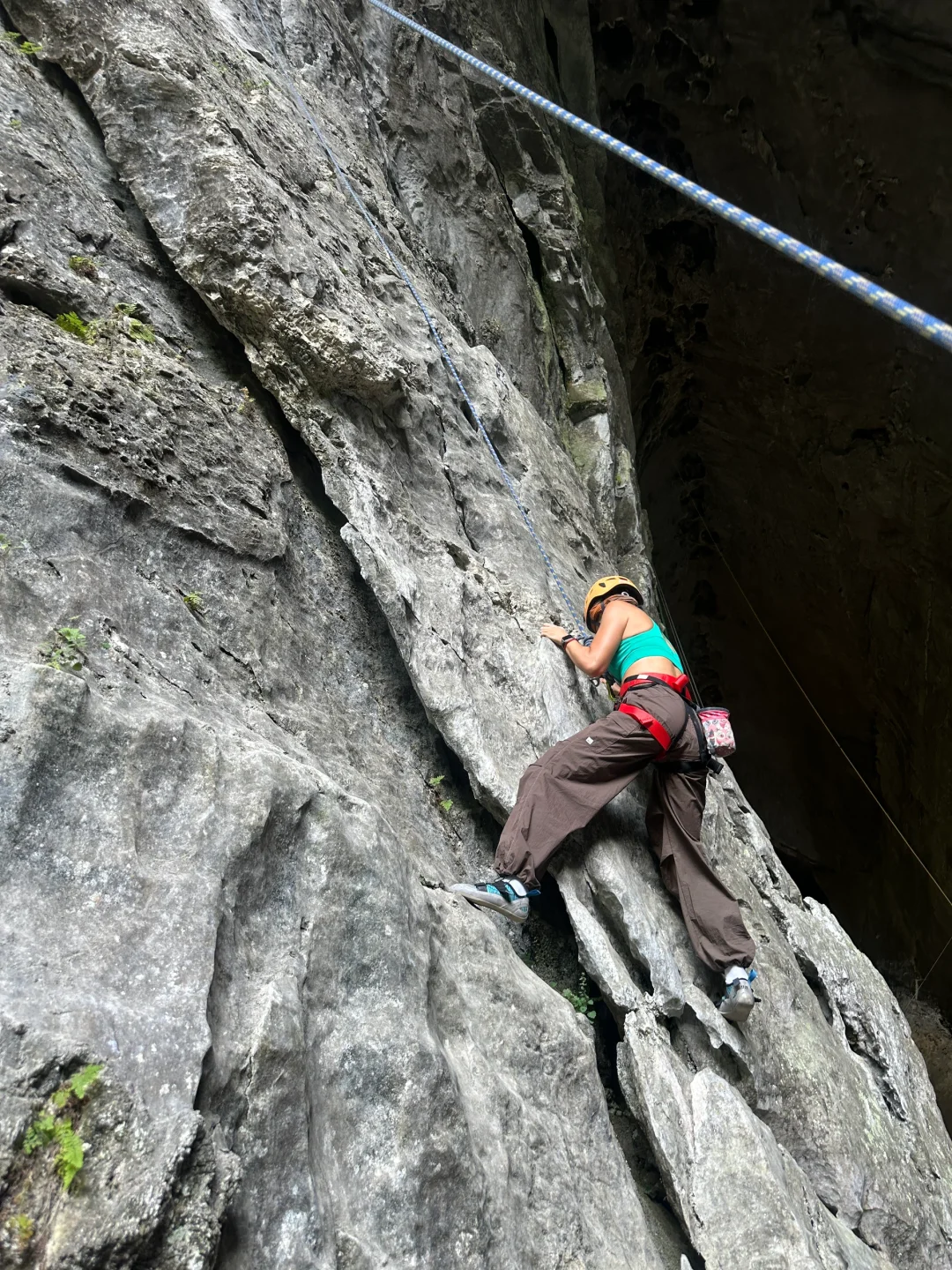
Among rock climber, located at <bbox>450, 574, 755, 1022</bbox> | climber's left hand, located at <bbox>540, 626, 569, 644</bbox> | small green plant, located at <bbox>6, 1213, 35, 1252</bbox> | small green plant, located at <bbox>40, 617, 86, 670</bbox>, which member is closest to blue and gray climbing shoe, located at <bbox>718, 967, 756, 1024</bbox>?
rock climber, located at <bbox>450, 574, 755, 1022</bbox>

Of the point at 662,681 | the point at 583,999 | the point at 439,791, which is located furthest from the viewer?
the point at 662,681

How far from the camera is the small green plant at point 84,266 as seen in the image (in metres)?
4.11

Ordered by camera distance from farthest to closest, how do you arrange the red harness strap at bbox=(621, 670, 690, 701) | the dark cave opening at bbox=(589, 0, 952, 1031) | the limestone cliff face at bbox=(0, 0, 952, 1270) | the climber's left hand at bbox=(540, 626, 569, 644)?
the dark cave opening at bbox=(589, 0, 952, 1031)
the climber's left hand at bbox=(540, 626, 569, 644)
the red harness strap at bbox=(621, 670, 690, 701)
the limestone cliff face at bbox=(0, 0, 952, 1270)

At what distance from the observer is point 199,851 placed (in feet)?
8.71

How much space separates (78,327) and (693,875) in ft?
14.2

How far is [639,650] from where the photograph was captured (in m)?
4.77

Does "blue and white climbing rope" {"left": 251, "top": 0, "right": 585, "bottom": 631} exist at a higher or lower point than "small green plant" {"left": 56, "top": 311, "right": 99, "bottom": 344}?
higher

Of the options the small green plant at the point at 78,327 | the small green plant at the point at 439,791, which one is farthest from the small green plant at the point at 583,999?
the small green plant at the point at 78,327

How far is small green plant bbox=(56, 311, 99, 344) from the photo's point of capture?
3883 millimetres

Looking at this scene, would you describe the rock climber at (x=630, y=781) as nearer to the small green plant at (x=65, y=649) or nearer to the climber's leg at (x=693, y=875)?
the climber's leg at (x=693, y=875)

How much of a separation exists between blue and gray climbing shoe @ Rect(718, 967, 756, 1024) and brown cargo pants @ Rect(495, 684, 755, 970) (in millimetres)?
63

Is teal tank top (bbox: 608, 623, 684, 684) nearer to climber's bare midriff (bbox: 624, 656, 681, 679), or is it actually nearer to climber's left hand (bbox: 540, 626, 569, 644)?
climber's bare midriff (bbox: 624, 656, 681, 679)

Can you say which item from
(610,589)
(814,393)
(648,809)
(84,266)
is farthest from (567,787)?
(814,393)

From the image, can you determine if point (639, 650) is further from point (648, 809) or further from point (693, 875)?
point (693, 875)
